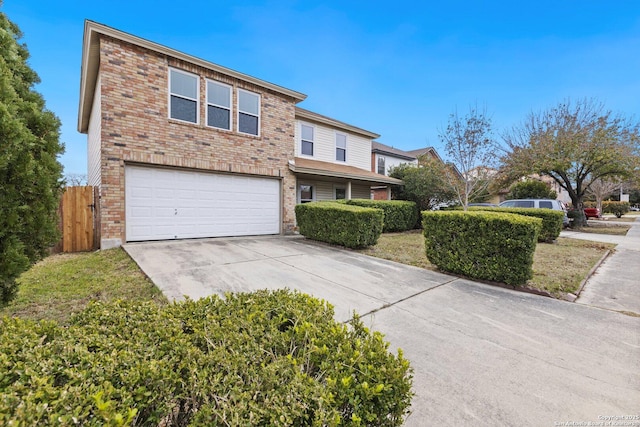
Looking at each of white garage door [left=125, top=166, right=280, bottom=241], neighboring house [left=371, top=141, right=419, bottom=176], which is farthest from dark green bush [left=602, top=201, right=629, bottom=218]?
white garage door [left=125, top=166, right=280, bottom=241]

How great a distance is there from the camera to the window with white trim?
42.4 ft

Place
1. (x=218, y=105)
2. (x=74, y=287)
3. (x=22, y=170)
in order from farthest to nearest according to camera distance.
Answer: (x=218, y=105) → (x=74, y=287) → (x=22, y=170)

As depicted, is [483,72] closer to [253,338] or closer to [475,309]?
[475,309]

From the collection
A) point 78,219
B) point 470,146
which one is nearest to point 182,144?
point 78,219

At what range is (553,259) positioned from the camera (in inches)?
281

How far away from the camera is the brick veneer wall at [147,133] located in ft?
23.9

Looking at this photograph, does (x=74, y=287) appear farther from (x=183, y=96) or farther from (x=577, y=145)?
(x=577, y=145)

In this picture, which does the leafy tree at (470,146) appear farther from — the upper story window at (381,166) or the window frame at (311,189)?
the upper story window at (381,166)

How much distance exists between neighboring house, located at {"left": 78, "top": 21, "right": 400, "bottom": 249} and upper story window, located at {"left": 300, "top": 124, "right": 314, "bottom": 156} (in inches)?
70.8

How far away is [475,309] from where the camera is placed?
391 centimetres

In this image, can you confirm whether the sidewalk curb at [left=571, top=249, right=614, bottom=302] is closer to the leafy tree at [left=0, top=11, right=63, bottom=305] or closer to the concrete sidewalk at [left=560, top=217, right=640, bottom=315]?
the concrete sidewalk at [left=560, top=217, right=640, bottom=315]

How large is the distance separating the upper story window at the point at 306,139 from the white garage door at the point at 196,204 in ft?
10.2

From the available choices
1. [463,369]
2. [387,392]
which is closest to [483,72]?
[463,369]

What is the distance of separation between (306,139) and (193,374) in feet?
41.4
